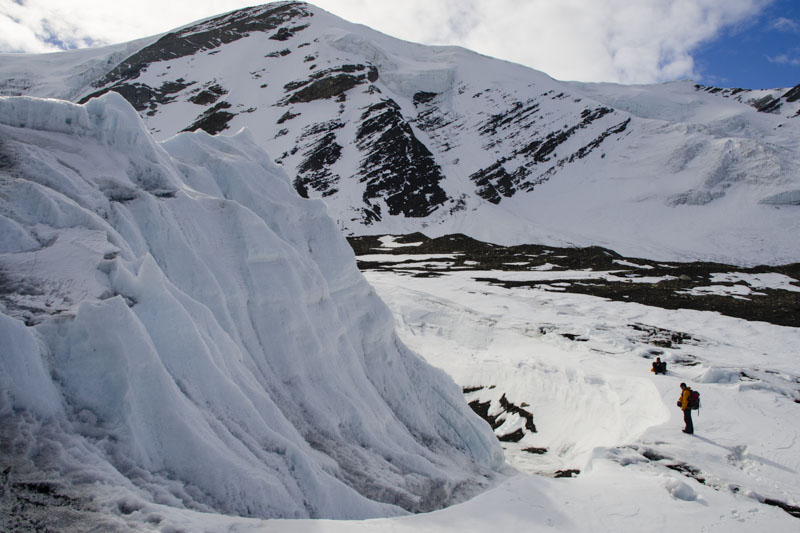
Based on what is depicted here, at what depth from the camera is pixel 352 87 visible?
8881cm

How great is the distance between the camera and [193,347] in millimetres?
5934

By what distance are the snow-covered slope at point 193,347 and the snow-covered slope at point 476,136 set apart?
159 feet

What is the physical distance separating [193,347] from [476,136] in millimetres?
83117

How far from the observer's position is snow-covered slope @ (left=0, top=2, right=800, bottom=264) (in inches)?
2306

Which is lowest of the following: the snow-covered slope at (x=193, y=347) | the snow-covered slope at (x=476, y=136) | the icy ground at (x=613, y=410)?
the icy ground at (x=613, y=410)

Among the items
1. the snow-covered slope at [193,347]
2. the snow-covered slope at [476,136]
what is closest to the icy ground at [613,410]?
the snow-covered slope at [193,347]

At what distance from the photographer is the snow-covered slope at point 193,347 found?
4.60m

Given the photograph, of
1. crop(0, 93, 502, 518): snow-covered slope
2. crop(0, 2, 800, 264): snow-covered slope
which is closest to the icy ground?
crop(0, 93, 502, 518): snow-covered slope

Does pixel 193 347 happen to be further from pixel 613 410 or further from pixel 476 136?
pixel 476 136

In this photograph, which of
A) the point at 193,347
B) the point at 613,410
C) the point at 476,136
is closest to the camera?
the point at 193,347

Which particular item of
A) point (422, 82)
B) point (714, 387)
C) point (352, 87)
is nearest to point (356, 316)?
point (714, 387)

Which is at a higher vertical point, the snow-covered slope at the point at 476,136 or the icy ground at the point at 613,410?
the snow-covered slope at the point at 476,136

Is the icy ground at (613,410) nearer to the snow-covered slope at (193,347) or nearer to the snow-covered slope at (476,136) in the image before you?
the snow-covered slope at (193,347)

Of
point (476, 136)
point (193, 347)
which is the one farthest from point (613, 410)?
point (476, 136)
